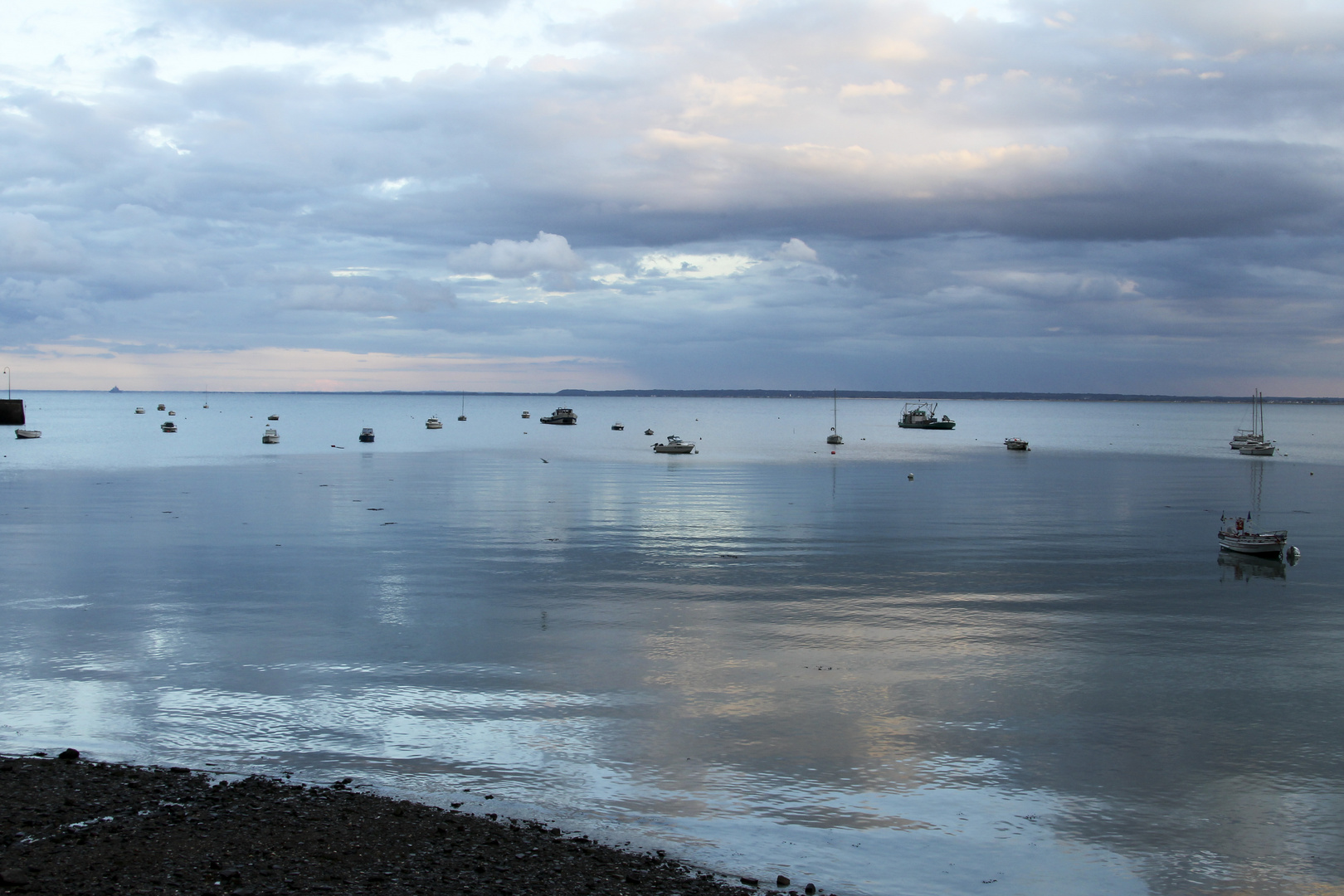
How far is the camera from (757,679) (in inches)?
1198

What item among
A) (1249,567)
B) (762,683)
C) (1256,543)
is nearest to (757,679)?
(762,683)

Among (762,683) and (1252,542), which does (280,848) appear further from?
(1252,542)

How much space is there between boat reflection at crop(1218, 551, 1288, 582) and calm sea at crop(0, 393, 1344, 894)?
47 cm

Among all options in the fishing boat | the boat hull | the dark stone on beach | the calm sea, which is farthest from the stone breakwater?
the fishing boat

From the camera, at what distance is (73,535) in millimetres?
61906

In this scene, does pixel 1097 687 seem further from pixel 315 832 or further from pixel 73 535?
pixel 73 535

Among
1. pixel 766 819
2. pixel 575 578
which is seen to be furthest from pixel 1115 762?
pixel 575 578

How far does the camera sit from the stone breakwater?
15.5m

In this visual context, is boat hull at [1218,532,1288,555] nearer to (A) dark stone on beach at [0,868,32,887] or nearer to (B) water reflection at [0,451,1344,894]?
(B) water reflection at [0,451,1344,894]

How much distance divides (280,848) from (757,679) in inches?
644

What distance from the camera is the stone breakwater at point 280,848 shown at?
1551 centimetres

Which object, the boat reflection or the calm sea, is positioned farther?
the boat reflection

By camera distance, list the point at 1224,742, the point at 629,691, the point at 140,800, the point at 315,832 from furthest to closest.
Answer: the point at 629,691 < the point at 1224,742 < the point at 140,800 < the point at 315,832

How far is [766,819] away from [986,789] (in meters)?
5.30
